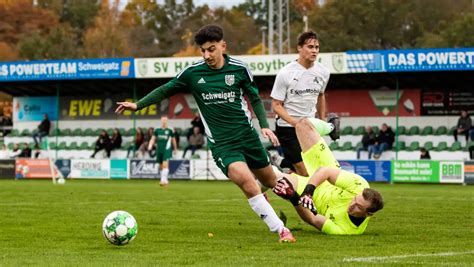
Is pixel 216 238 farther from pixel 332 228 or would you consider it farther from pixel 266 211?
pixel 332 228

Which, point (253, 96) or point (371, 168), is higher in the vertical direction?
point (253, 96)

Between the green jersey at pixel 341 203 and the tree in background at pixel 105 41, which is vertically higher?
the tree in background at pixel 105 41

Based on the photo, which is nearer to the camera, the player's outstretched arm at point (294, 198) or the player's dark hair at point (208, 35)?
the player's dark hair at point (208, 35)

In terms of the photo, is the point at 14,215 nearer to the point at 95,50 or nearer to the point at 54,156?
the point at 54,156

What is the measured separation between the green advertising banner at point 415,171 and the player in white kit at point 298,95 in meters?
19.8

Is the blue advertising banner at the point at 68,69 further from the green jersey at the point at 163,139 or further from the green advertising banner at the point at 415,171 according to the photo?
the green advertising banner at the point at 415,171

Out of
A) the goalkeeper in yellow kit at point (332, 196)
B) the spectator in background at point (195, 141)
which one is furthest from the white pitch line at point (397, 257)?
the spectator in background at point (195, 141)

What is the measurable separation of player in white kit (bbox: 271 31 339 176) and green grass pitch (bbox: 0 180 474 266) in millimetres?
1157

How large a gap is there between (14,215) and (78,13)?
71427mm

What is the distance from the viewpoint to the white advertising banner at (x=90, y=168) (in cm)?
3828

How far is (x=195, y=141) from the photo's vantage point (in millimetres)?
38344

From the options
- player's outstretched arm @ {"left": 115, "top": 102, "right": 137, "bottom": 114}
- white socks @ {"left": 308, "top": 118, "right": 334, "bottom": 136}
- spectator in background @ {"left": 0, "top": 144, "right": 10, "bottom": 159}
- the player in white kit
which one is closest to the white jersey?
the player in white kit

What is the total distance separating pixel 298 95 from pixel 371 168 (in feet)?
67.9

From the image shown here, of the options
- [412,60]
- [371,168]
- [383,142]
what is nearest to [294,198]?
[371,168]
